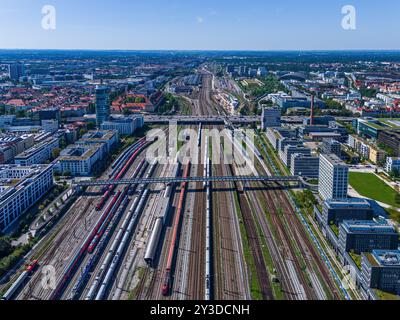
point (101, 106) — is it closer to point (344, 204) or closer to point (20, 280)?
point (20, 280)

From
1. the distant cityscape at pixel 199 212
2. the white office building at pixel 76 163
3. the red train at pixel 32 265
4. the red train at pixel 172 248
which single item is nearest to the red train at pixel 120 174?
the distant cityscape at pixel 199 212

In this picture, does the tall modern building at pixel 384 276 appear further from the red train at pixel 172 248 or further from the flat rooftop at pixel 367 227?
the red train at pixel 172 248

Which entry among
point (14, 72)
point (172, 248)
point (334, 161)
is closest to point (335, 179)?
point (334, 161)

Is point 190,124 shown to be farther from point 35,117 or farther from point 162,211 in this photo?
point 162,211

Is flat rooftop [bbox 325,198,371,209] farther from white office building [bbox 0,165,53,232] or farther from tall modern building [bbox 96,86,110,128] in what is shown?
tall modern building [bbox 96,86,110,128]

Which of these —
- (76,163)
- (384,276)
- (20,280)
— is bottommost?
(20,280)

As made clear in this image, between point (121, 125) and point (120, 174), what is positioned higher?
point (121, 125)
